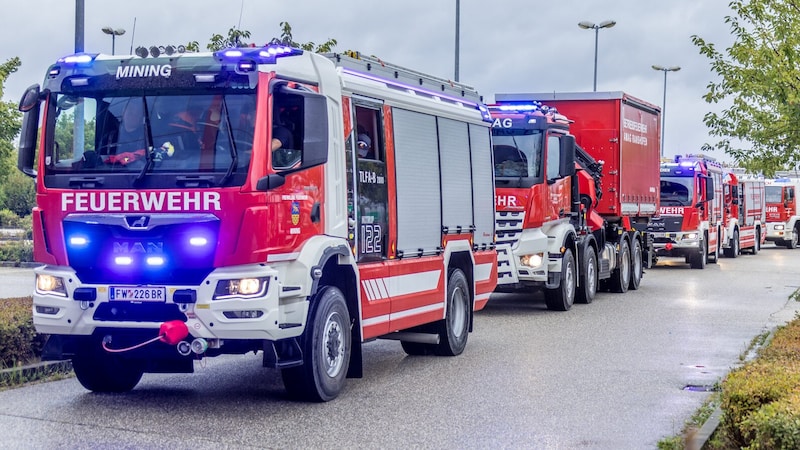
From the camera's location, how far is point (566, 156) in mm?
18703

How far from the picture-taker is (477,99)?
567 inches

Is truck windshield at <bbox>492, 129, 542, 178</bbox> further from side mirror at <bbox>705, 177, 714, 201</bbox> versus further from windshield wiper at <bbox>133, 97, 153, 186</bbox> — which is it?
side mirror at <bbox>705, 177, 714, 201</bbox>

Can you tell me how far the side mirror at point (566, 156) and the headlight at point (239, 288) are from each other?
33.9ft

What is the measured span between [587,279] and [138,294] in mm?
12680

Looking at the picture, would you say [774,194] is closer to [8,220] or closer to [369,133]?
[8,220]

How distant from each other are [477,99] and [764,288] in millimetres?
12922

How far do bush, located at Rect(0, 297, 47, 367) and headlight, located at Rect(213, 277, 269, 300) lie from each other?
9.43 feet

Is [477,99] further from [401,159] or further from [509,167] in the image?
[509,167]

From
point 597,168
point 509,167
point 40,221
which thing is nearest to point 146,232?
point 40,221

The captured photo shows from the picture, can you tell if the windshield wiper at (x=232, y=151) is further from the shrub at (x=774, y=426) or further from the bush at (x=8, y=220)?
the bush at (x=8, y=220)

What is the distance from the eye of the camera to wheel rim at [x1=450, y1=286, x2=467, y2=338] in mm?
13211

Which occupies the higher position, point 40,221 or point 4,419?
point 40,221

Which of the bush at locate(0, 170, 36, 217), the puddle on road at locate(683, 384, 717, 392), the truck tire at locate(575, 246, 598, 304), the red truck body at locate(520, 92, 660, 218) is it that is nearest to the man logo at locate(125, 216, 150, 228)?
the puddle on road at locate(683, 384, 717, 392)

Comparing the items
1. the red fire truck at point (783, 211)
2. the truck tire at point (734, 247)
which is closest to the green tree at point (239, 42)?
the truck tire at point (734, 247)
